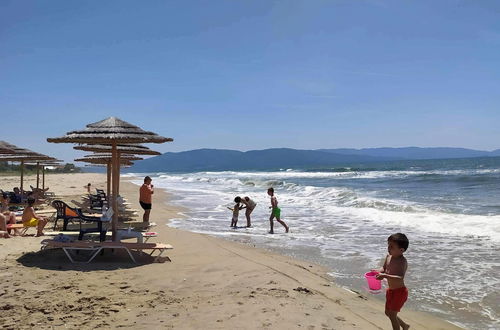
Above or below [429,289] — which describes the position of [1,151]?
above

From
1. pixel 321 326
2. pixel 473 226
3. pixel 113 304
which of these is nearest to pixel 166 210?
pixel 473 226

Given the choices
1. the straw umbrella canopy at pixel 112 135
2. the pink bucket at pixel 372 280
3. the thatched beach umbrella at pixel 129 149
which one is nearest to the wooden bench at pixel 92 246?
the straw umbrella canopy at pixel 112 135

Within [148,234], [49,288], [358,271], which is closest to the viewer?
[49,288]

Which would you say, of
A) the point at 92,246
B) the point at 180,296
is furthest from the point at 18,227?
the point at 180,296

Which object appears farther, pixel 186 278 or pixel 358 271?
pixel 358 271

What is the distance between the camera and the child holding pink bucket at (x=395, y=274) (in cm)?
391

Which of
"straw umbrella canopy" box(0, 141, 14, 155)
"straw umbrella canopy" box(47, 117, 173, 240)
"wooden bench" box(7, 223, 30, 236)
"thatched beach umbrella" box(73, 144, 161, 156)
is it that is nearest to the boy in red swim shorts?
"straw umbrella canopy" box(47, 117, 173, 240)

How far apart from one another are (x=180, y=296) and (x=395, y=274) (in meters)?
2.66

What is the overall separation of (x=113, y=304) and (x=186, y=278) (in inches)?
54.3

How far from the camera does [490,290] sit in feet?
20.2

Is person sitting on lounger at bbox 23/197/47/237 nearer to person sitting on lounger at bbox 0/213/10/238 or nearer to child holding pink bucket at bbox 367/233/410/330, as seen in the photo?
person sitting on lounger at bbox 0/213/10/238

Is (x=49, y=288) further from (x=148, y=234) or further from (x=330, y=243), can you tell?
(x=330, y=243)

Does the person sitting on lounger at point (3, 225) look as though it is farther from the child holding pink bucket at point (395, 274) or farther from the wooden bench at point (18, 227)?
the child holding pink bucket at point (395, 274)

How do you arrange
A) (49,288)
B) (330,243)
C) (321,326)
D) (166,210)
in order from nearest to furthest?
(321,326) < (49,288) < (330,243) < (166,210)
